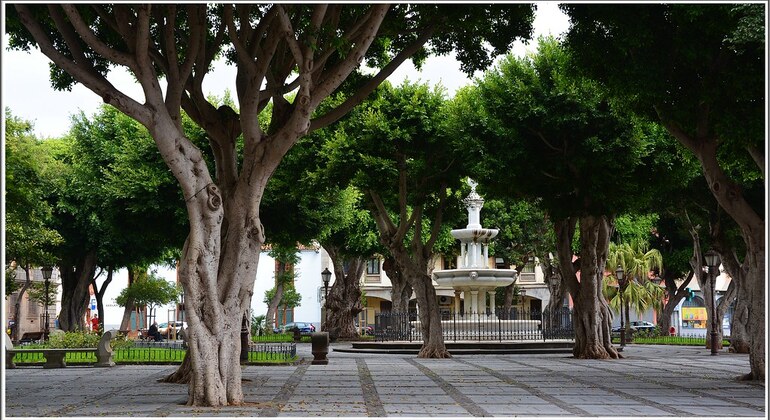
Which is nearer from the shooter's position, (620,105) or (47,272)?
(620,105)

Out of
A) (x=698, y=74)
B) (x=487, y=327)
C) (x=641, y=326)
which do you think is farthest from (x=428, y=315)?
(x=641, y=326)

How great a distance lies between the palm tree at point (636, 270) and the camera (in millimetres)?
46781

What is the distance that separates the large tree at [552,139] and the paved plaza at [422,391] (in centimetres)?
426

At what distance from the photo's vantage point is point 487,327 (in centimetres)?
3512

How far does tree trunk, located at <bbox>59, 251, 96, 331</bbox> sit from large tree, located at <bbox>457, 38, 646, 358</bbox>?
65.4ft

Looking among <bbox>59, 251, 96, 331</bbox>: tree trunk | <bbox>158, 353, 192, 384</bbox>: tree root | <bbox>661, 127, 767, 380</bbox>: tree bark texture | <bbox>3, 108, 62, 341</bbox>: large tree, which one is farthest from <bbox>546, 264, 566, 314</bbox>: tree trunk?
<bbox>158, 353, 192, 384</bbox>: tree root

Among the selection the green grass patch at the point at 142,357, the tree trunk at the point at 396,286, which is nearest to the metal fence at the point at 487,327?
the tree trunk at the point at 396,286

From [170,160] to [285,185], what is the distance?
565 inches

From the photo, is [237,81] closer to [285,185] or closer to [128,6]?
[128,6]

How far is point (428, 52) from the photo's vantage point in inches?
715

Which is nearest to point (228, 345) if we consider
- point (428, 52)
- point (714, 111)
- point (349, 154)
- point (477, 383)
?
point (477, 383)

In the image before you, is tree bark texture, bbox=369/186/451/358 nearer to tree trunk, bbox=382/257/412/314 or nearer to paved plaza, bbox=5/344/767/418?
paved plaza, bbox=5/344/767/418

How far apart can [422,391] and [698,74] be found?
7.22 metres

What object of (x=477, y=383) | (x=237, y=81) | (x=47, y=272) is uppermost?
(x=237, y=81)
